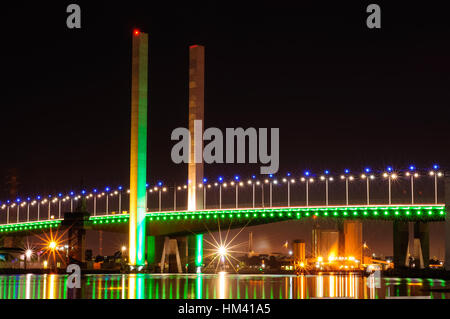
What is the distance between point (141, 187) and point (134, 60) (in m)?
16.4

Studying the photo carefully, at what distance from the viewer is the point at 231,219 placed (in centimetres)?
11919

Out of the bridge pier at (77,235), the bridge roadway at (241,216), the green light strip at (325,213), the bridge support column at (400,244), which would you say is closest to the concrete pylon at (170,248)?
the bridge roadway at (241,216)

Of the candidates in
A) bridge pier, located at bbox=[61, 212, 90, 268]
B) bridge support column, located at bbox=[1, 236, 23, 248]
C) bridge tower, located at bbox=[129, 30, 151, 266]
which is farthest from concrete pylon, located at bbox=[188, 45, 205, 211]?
bridge support column, located at bbox=[1, 236, 23, 248]

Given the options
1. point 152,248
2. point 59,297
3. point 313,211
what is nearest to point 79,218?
point 152,248

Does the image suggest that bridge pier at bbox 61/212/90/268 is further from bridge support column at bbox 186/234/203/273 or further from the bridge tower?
bridge support column at bbox 186/234/203/273

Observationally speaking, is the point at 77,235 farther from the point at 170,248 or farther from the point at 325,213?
the point at 325,213

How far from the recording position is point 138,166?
114m

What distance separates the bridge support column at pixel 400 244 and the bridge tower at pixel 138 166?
34514 mm
